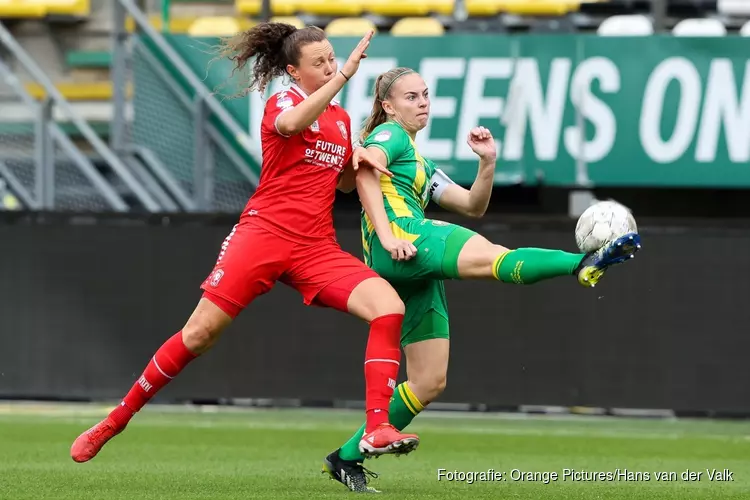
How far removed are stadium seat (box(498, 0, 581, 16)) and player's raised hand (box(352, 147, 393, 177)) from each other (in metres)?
8.16

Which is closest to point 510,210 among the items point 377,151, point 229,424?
point 229,424

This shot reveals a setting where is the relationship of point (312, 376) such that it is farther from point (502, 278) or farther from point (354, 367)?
point (502, 278)

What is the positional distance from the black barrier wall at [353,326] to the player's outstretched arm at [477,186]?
14.8 feet

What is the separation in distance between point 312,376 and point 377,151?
552 cm

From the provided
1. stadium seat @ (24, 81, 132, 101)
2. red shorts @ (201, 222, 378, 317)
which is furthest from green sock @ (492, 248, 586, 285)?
stadium seat @ (24, 81, 132, 101)

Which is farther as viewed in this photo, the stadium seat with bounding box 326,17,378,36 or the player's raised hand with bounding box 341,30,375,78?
the stadium seat with bounding box 326,17,378,36

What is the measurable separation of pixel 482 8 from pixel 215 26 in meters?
2.65

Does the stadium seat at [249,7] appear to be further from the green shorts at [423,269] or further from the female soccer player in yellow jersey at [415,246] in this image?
the green shorts at [423,269]

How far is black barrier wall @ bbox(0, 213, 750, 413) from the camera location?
11430 millimetres

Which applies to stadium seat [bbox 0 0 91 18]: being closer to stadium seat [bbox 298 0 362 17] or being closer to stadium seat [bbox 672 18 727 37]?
stadium seat [bbox 298 0 362 17]

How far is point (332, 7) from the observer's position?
1477 cm

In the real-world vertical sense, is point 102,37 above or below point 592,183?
above

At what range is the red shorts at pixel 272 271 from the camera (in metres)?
6.46

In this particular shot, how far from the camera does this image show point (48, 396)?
12.0 metres
